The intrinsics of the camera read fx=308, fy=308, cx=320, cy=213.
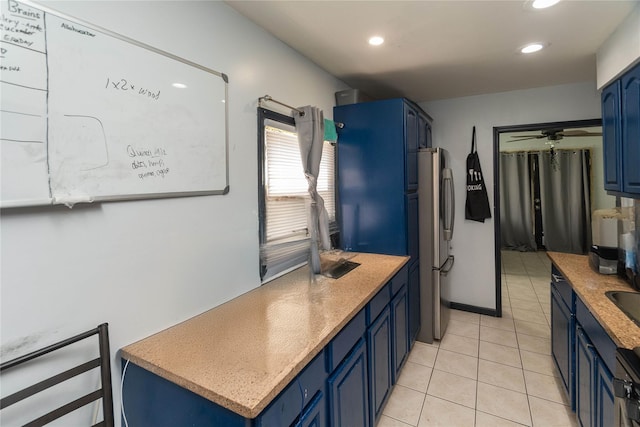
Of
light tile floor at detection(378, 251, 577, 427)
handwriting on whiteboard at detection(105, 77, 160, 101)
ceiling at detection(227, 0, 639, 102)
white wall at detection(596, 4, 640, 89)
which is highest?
ceiling at detection(227, 0, 639, 102)

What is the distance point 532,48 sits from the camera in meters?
2.14

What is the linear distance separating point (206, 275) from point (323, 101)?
5.58 ft

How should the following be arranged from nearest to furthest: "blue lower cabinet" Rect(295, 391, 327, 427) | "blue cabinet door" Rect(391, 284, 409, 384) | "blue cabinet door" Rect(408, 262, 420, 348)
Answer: "blue lower cabinet" Rect(295, 391, 327, 427)
"blue cabinet door" Rect(391, 284, 409, 384)
"blue cabinet door" Rect(408, 262, 420, 348)

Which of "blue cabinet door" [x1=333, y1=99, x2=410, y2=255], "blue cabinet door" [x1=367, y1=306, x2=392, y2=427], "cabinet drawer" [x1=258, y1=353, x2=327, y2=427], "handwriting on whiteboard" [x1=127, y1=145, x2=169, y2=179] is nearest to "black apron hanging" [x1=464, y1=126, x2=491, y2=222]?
"blue cabinet door" [x1=333, y1=99, x2=410, y2=255]

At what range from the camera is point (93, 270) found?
106 centimetres

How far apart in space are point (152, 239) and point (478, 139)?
3306 mm

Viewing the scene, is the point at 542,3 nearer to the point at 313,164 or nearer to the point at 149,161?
the point at 313,164

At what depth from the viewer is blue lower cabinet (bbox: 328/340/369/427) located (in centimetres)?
129

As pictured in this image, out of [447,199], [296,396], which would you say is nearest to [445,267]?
[447,199]

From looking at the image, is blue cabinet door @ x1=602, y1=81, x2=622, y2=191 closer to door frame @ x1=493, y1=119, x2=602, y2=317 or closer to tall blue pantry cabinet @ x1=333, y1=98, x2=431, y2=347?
door frame @ x1=493, y1=119, x2=602, y2=317

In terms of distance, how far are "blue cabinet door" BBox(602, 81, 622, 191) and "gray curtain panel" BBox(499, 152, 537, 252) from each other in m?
4.29

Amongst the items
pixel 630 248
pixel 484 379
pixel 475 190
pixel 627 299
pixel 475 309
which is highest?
pixel 475 190

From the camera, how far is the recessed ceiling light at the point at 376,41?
1943mm

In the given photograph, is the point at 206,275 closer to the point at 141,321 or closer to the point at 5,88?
the point at 141,321
